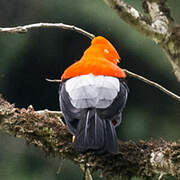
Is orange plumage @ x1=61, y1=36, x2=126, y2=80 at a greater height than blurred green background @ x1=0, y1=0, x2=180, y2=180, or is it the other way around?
orange plumage @ x1=61, y1=36, x2=126, y2=80

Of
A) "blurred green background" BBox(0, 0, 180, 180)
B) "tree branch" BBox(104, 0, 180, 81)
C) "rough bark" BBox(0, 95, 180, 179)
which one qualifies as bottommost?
"blurred green background" BBox(0, 0, 180, 180)

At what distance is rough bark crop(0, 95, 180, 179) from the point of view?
11.5ft

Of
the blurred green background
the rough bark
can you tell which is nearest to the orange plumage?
the rough bark

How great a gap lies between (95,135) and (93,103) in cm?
26

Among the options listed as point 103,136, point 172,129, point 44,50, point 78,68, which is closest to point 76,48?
point 44,50

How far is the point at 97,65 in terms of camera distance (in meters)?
4.15

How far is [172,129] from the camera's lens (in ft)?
35.0

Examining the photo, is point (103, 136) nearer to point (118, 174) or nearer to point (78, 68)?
point (118, 174)

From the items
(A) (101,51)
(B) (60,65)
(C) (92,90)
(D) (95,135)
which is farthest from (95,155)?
(B) (60,65)

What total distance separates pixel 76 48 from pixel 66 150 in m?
6.70

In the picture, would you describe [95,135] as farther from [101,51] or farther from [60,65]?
[60,65]

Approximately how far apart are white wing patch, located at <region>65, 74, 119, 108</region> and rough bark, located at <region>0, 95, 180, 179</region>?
246 mm

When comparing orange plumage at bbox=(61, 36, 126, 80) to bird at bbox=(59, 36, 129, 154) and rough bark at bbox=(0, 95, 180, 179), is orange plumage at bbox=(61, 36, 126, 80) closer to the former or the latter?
bird at bbox=(59, 36, 129, 154)

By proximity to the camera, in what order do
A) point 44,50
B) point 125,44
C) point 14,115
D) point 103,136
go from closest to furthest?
point 103,136, point 14,115, point 125,44, point 44,50
